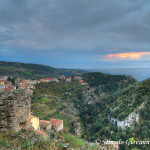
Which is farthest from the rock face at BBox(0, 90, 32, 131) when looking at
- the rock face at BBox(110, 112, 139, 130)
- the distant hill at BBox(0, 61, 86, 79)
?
the distant hill at BBox(0, 61, 86, 79)

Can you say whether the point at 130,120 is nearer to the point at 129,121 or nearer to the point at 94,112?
the point at 129,121

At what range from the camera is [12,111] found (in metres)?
5.50

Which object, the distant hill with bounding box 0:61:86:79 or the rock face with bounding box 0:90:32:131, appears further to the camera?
the distant hill with bounding box 0:61:86:79

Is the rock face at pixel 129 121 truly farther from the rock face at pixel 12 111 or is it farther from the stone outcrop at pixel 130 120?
the rock face at pixel 12 111

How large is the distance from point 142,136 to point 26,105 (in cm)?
2537

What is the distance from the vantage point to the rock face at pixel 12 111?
5.41 meters

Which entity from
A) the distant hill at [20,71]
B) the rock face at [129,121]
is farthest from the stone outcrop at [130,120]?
the distant hill at [20,71]

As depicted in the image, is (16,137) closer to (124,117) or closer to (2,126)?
(2,126)

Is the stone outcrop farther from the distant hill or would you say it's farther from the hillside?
the distant hill

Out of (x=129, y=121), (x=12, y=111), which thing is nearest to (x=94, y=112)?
(x=129, y=121)

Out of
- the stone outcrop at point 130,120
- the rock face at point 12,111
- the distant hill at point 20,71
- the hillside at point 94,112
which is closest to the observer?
the rock face at point 12,111

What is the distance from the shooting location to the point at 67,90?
54562 millimetres

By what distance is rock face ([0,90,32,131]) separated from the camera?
5.41m

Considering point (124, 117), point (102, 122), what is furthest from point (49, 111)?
point (124, 117)
